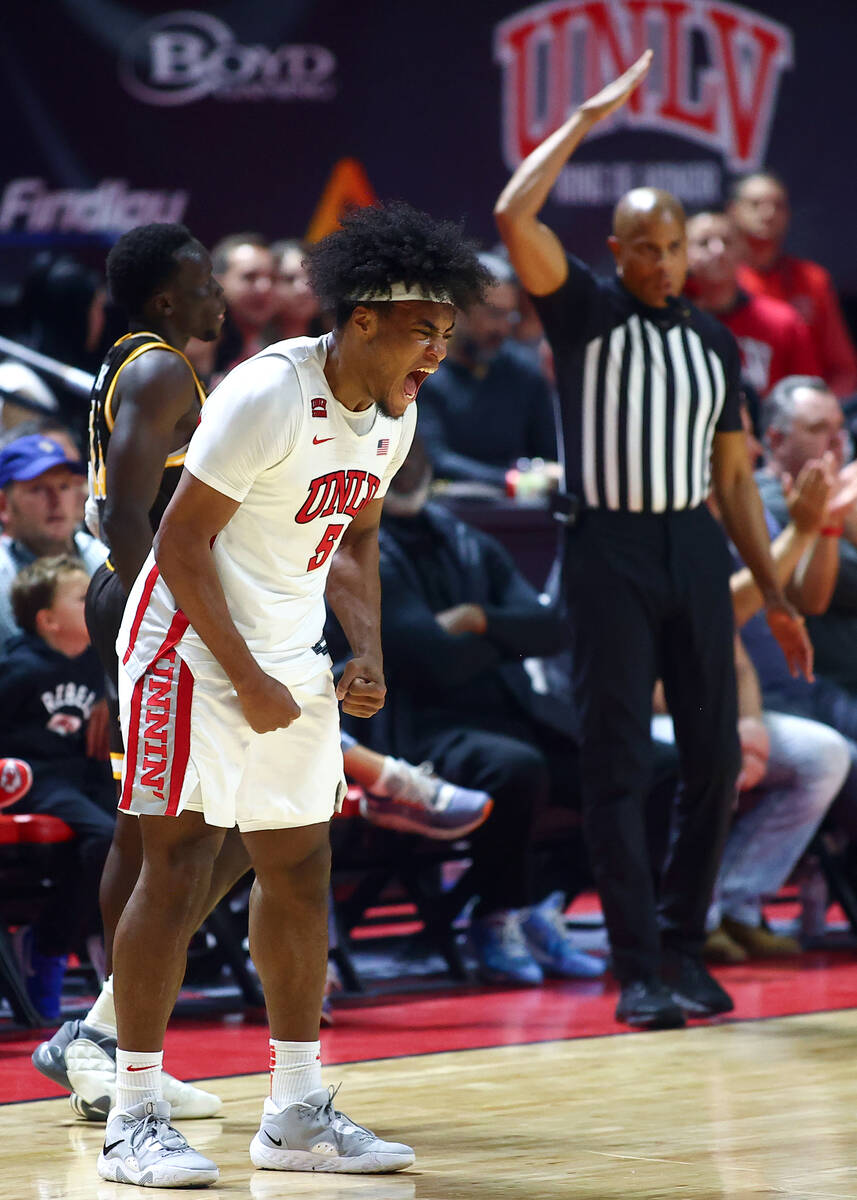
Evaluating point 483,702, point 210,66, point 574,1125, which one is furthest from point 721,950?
point 210,66

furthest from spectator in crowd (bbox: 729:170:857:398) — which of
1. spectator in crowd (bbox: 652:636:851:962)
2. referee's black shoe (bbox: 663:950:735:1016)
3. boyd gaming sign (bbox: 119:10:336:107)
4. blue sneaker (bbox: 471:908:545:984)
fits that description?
referee's black shoe (bbox: 663:950:735:1016)

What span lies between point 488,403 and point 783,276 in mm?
2189

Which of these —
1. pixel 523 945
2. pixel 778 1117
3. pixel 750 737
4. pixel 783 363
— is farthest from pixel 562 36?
pixel 778 1117

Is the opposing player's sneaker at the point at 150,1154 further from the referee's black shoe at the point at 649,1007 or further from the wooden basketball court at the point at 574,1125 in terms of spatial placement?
the referee's black shoe at the point at 649,1007

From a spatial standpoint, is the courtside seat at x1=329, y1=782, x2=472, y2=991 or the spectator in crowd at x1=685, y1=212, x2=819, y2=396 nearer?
the courtside seat at x1=329, y1=782, x2=472, y2=991

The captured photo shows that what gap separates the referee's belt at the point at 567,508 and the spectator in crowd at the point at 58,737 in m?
1.26

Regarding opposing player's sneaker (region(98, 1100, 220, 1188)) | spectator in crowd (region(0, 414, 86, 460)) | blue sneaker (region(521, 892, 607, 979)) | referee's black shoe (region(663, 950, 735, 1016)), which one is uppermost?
spectator in crowd (region(0, 414, 86, 460))

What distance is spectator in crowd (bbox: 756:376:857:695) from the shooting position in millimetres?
6164

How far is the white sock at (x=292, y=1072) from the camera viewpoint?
3.28m

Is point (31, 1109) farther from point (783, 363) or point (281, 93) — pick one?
point (281, 93)

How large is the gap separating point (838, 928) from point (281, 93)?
4860mm

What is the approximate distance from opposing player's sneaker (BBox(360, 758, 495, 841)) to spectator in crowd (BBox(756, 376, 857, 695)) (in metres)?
1.56

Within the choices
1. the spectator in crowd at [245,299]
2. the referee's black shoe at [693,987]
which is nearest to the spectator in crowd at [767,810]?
the referee's black shoe at [693,987]

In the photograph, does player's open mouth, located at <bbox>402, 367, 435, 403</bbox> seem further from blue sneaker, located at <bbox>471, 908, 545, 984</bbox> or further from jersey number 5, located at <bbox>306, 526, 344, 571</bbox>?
blue sneaker, located at <bbox>471, 908, 545, 984</bbox>
